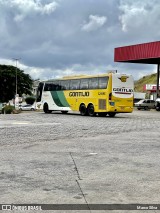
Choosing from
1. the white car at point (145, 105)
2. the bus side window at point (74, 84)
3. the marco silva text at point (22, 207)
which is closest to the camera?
the marco silva text at point (22, 207)

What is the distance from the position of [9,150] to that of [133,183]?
4693mm

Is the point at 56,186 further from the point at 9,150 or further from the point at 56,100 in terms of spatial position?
the point at 56,100

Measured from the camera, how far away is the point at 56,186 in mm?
6289

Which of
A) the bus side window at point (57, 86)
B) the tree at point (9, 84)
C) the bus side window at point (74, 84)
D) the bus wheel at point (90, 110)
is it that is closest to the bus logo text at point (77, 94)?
the bus side window at point (74, 84)

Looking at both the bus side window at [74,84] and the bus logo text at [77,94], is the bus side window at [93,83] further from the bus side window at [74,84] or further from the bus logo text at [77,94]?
the bus side window at [74,84]

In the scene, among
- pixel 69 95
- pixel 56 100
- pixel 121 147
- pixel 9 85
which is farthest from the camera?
pixel 9 85

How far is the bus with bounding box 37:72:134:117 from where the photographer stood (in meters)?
29.4

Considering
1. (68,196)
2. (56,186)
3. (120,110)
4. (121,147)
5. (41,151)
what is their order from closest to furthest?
(68,196)
(56,186)
(41,151)
(121,147)
(120,110)

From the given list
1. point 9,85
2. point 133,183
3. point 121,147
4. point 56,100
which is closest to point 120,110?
point 56,100

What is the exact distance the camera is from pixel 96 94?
30266mm

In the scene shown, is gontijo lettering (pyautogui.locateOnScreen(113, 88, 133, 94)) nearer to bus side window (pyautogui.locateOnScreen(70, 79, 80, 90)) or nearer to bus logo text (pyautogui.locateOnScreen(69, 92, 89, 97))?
bus logo text (pyautogui.locateOnScreen(69, 92, 89, 97))

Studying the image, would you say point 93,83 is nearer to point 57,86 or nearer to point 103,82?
point 103,82

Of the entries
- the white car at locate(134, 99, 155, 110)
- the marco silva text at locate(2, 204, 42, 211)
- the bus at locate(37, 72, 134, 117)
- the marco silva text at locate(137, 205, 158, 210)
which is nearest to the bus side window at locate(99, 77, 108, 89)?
the bus at locate(37, 72, 134, 117)

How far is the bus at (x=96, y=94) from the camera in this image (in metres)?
29.4
